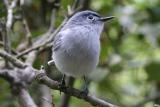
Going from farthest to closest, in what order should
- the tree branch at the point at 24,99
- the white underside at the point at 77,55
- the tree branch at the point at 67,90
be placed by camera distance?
the white underside at the point at 77,55, the tree branch at the point at 24,99, the tree branch at the point at 67,90

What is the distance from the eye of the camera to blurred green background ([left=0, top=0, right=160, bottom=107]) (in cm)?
381

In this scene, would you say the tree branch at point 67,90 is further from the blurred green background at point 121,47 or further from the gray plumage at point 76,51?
the blurred green background at point 121,47


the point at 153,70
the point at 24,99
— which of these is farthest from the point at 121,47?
the point at 24,99

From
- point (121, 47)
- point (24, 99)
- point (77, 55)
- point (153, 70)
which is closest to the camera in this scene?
point (24, 99)

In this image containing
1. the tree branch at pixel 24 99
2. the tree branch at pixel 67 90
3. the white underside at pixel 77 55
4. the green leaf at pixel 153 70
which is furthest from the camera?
Answer: the green leaf at pixel 153 70

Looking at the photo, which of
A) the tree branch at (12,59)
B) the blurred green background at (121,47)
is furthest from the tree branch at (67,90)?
the blurred green background at (121,47)

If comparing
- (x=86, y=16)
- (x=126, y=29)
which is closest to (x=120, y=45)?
(x=126, y=29)

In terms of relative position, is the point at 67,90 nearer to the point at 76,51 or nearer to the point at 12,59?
the point at 76,51

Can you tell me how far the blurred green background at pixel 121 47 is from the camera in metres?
3.81

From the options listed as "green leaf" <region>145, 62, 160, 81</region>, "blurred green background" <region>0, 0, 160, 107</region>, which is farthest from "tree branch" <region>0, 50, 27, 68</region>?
"green leaf" <region>145, 62, 160, 81</region>

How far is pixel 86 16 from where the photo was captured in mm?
3139

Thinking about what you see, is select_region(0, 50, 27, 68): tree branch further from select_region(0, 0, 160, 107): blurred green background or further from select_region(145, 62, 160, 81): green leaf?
select_region(145, 62, 160, 81): green leaf

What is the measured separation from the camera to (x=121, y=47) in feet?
13.6

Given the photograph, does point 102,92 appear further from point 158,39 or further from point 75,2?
point 75,2
